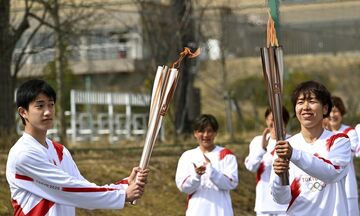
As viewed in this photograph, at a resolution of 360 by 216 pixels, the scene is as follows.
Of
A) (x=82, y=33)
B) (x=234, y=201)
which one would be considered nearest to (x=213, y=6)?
(x=82, y=33)

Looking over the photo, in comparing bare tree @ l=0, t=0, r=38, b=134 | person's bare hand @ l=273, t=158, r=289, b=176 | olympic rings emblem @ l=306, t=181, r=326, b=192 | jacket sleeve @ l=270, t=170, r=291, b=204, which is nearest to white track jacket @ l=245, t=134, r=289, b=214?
olympic rings emblem @ l=306, t=181, r=326, b=192

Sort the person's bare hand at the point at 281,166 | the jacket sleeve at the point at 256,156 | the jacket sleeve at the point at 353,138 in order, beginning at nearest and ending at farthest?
the person's bare hand at the point at 281,166 → the jacket sleeve at the point at 353,138 → the jacket sleeve at the point at 256,156

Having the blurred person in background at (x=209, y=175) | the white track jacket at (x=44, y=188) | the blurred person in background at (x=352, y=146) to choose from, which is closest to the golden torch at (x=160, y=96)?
the white track jacket at (x=44, y=188)

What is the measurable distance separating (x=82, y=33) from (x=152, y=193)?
14.8 ft

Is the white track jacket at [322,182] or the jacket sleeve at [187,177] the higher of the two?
the white track jacket at [322,182]

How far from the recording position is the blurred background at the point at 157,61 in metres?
15.2

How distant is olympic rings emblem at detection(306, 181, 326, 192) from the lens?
261 inches

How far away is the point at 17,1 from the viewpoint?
1672 cm

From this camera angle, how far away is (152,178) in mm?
13094

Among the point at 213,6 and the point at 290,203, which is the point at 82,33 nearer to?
the point at 213,6

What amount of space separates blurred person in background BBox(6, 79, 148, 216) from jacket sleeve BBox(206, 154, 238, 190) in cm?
316

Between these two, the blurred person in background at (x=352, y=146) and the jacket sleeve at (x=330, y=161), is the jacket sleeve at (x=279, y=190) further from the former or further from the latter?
the blurred person in background at (x=352, y=146)

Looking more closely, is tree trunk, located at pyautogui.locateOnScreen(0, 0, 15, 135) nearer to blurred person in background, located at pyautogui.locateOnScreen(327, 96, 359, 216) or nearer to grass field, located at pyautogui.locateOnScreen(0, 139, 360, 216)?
grass field, located at pyautogui.locateOnScreen(0, 139, 360, 216)

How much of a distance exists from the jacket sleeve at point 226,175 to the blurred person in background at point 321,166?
2.42 metres
